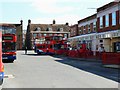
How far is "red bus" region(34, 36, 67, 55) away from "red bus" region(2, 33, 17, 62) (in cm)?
Answer: 2213

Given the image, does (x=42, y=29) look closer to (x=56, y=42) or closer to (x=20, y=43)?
(x=20, y=43)

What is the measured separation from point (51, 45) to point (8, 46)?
22570 mm

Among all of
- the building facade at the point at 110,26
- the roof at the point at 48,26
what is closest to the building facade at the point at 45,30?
the roof at the point at 48,26

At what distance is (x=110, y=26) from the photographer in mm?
33531

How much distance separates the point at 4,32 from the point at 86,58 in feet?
37.1

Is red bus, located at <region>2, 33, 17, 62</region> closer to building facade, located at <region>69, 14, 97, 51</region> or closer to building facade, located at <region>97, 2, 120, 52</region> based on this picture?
building facade, located at <region>97, 2, 120, 52</region>

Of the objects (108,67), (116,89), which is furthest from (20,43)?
(116,89)

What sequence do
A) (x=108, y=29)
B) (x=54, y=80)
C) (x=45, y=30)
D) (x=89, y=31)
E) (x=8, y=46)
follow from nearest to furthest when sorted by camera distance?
(x=54, y=80) → (x=8, y=46) → (x=108, y=29) → (x=89, y=31) → (x=45, y=30)

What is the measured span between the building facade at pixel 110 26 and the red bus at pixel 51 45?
1099 cm

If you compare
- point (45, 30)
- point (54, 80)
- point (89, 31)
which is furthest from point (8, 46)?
point (45, 30)

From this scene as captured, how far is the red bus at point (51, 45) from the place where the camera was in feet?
156

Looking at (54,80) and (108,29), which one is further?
(108,29)

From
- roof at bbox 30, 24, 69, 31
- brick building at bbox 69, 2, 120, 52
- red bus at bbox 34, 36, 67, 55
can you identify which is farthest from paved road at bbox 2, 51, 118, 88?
roof at bbox 30, 24, 69, 31

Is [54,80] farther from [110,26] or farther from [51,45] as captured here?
[51,45]
